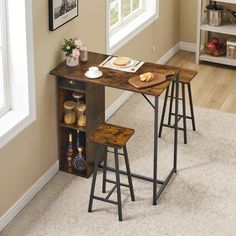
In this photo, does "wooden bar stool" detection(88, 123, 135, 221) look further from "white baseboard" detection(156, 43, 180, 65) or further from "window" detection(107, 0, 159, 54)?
"white baseboard" detection(156, 43, 180, 65)

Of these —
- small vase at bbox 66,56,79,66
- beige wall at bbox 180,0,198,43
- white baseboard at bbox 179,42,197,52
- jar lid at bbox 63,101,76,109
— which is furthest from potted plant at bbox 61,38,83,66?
white baseboard at bbox 179,42,197,52

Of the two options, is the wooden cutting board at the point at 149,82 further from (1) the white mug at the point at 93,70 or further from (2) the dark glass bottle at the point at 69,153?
(2) the dark glass bottle at the point at 69,153

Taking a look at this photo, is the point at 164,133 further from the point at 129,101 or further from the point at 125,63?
the point at 125,63

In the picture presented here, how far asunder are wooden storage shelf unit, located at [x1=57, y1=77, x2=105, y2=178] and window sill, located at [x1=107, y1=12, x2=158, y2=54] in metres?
0.88

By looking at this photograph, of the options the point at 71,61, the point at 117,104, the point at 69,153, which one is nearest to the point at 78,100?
the point at 71,61

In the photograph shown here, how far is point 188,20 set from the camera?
8000mm

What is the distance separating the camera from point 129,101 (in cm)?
669

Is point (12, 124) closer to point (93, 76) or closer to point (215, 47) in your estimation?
point (93, 76)

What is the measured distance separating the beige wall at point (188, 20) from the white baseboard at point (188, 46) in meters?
0.04

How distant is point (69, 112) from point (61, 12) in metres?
0.82

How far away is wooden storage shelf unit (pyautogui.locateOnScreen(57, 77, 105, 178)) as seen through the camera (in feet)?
16.9

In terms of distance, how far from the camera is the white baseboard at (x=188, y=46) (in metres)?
8.12

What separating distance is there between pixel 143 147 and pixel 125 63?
1.00 m

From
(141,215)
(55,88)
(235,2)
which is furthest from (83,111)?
(235,2)
